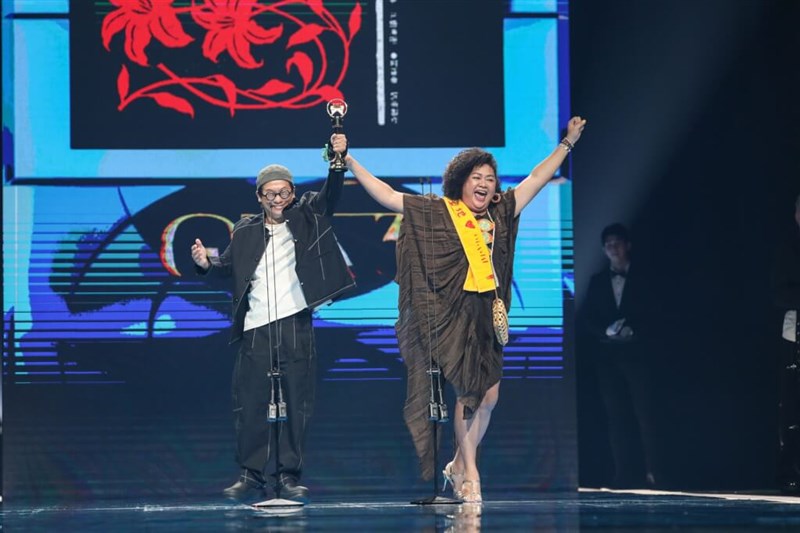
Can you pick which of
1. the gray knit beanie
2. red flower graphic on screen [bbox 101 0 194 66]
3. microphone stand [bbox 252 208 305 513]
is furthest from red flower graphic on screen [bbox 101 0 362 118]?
microphone stand [bbox 252 208 305 513]

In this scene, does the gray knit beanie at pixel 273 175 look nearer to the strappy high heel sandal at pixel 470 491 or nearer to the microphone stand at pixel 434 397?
the microphone stand at pixel 434 397

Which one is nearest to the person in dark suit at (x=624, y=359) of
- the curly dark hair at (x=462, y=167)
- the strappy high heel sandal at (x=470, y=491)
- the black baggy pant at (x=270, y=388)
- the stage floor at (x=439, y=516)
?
the stage floor at (x=439, y=516)

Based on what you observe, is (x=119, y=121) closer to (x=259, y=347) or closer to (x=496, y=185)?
(x=259, y=347)

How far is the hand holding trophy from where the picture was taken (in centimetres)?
516

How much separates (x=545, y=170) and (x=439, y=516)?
1706 millimetres

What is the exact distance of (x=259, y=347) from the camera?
18.1 feet

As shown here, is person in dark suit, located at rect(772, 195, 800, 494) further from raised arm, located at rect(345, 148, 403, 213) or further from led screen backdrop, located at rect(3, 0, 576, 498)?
raised arm, located at rect(345, 148, 403, 213)

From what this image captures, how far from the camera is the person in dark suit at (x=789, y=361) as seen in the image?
650 centimetres

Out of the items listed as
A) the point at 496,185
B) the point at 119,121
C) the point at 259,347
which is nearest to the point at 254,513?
the point at 259,347

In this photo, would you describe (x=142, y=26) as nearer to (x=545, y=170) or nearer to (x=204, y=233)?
(x=204, y=233)

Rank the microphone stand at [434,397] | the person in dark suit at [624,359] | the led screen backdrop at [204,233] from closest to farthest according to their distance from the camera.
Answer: the microphone stand at [434,397], the led screen backdrop at [204,233], the person in dark suit at [624,359]

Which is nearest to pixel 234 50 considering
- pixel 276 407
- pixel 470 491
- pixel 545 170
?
pixel 545 170

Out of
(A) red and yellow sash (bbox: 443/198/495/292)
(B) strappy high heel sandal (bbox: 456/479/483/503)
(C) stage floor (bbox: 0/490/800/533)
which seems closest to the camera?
(C) stage floor (bbox: 0/490/800/533)

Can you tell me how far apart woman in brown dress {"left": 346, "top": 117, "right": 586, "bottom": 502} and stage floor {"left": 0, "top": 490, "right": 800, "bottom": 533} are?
343 mm
